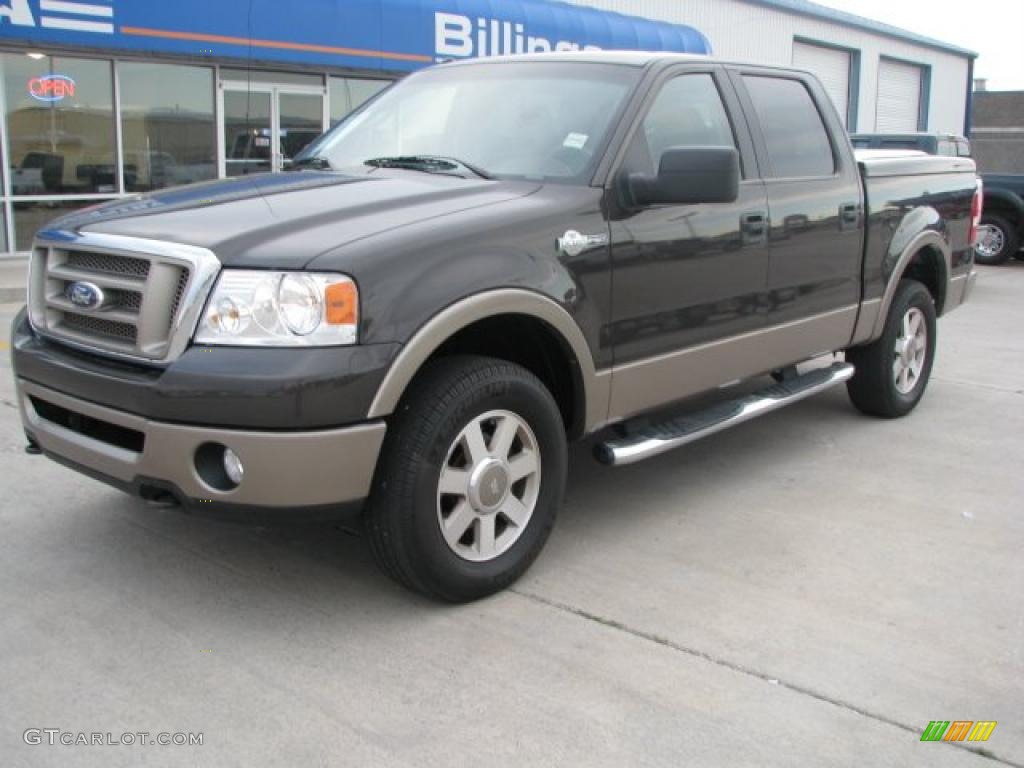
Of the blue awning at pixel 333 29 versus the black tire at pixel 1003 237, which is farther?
the black tire at pixel 1003 237

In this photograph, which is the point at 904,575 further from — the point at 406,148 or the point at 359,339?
the point at 406,148

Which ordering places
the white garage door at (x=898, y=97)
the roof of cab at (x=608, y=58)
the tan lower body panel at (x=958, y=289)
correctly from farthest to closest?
the white garage door at (x=898, y=97), the tan lower body panel at (x=958, y=289), the roof of cab at (x=608, y=58)

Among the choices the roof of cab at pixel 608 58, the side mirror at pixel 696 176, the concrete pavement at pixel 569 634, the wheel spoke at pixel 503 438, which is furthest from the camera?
the roof of cab at pixel 608 58

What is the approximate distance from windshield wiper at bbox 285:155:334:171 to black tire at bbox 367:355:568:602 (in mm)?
1488

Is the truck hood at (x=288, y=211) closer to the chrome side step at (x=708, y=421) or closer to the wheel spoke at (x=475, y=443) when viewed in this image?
the wheel spoke at (x=475, y=443)

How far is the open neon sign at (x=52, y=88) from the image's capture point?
43.0 ft

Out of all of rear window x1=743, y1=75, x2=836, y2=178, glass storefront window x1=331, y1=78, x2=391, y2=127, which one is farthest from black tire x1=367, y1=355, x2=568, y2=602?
glass storefront window x1=331, y1=78, x2=391, y2=127

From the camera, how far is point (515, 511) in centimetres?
378

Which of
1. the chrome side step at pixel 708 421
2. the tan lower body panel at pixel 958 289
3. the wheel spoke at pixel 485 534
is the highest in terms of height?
the tan lower body panel at pixel 958 289

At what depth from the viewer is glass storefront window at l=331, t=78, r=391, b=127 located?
53.3 ft

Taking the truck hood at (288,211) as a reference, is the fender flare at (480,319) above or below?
below

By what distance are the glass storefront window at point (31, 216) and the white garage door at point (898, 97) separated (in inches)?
950

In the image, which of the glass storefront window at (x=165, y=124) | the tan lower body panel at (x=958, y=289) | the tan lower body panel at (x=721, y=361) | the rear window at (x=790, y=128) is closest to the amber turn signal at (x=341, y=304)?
the tan lower body panel at (x=721, y=361)

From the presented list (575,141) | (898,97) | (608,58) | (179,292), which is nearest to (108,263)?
(179,292)
